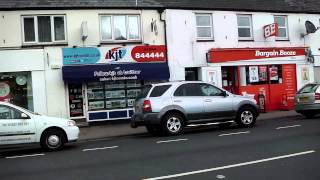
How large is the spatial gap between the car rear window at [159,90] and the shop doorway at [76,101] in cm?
613

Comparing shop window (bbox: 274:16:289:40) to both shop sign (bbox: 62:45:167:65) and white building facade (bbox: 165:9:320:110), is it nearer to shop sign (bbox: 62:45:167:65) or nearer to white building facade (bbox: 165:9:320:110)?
white building facade (bbox: 165:9:320:110)

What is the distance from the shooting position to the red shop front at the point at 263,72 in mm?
24781

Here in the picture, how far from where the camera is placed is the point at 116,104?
22.6 meters

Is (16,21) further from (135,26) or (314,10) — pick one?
(314,10)

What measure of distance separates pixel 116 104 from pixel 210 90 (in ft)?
21.0

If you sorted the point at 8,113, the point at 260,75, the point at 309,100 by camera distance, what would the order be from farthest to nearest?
the point at 260,75 < the point at 309,100 < the point at 8,113

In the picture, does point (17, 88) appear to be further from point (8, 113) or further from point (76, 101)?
point (8, 113)

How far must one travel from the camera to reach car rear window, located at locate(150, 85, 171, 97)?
54.8 feet

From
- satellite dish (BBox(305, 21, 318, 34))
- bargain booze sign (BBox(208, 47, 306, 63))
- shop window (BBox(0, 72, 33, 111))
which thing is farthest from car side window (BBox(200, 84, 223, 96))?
satellite dish (BBox(305, 21, 318, 34))

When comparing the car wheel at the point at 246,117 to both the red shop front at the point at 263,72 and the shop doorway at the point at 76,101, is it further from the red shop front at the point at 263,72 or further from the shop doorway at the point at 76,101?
the shop doorway at the point at 76,101

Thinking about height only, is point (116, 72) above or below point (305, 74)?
above

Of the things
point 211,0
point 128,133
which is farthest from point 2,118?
point 211,0

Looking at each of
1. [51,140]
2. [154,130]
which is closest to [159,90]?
[154,130]

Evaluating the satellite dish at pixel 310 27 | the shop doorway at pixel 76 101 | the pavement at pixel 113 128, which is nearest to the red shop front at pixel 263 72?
the satellite dish at pixel 310 27
